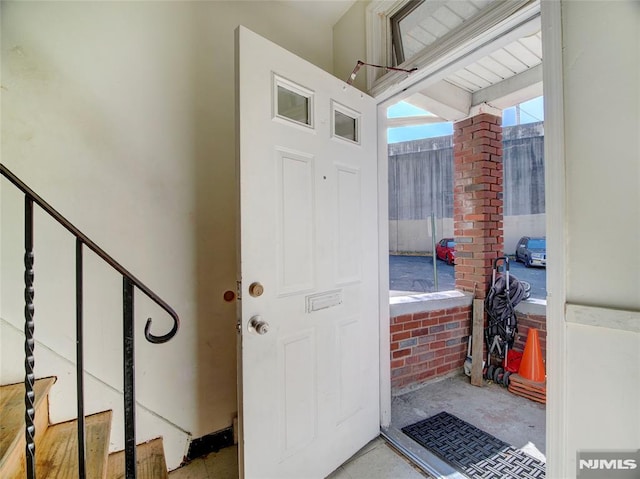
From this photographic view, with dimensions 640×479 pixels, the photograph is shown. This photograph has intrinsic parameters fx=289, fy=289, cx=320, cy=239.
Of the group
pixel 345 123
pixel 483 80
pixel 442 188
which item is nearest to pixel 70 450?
pixel 345 123

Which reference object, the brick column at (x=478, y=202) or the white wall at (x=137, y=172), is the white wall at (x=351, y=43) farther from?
the brick column at (x=478, y=202)

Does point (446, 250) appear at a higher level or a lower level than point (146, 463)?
higher

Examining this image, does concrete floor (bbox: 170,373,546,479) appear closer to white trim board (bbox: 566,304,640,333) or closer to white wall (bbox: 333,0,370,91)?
white trim board (bbox: 566,304,640,333)

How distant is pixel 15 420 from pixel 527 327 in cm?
336

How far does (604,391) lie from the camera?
3.02ft

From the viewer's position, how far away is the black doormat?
60.9 inches

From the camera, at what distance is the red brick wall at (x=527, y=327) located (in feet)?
8.30

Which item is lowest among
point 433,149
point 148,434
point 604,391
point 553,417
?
point 148,434

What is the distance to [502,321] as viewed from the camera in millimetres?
2572

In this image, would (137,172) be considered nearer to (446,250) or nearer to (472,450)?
(472,450)

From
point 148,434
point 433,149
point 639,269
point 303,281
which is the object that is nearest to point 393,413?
point 303,281

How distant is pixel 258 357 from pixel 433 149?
9.34 meters

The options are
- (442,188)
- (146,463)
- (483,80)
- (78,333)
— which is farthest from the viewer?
(442,188)

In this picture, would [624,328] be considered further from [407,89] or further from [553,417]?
[407,89]
